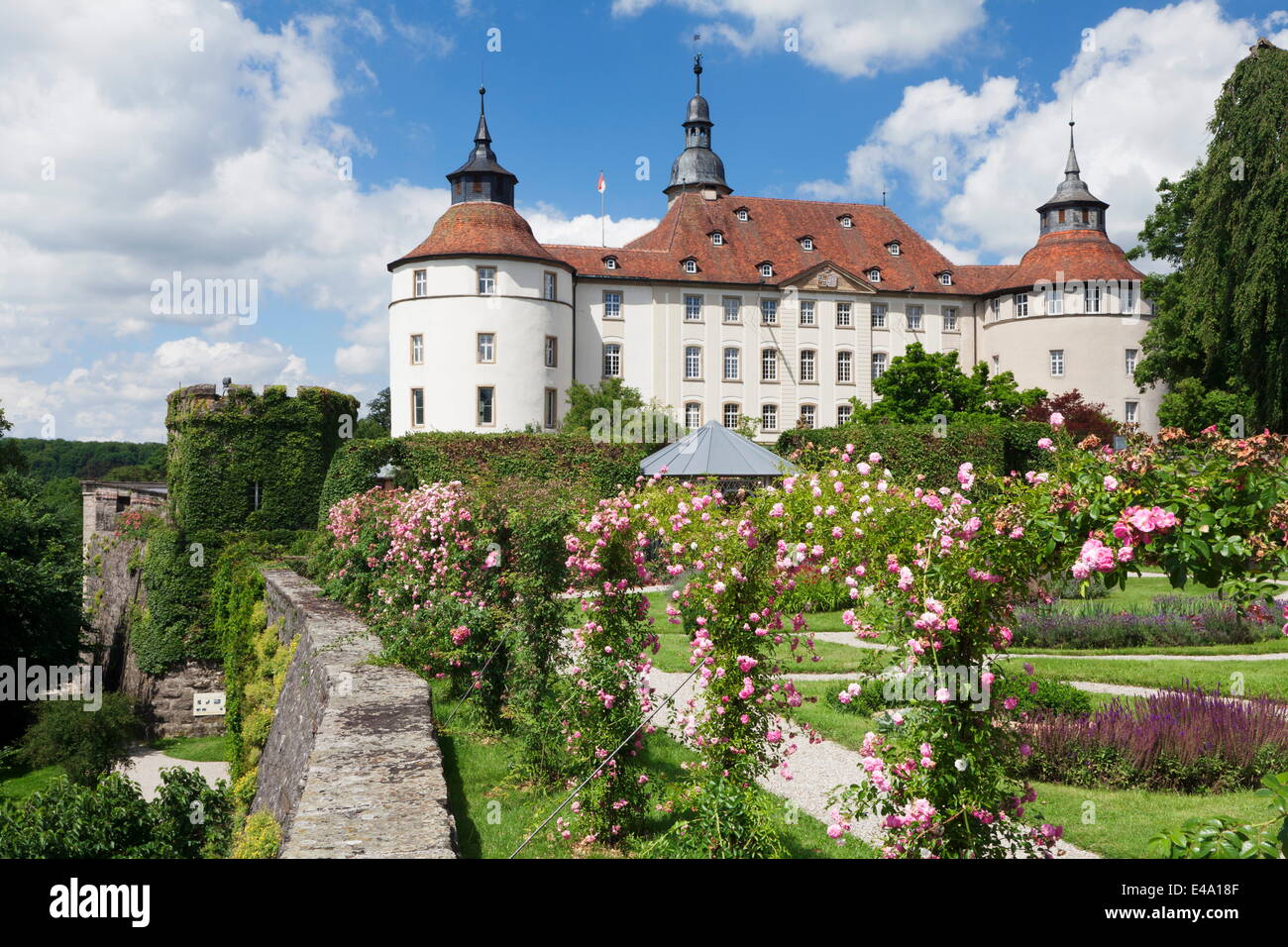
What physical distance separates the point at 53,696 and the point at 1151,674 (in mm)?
27971

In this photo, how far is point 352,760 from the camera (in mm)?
6305

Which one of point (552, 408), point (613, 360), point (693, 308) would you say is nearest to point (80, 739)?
point (552, 408)

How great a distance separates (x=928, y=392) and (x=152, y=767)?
98.7 ft

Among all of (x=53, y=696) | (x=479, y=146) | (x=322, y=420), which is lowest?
(x=53, y=696)

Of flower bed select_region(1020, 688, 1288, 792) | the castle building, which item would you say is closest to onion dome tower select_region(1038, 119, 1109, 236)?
the castle building

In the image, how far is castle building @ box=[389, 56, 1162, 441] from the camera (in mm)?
43844

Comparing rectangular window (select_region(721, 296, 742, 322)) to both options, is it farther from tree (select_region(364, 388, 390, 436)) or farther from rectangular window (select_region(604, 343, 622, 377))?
tree (select_region(364, 388, 390, 436))

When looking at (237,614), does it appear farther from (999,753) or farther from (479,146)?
(479,146)

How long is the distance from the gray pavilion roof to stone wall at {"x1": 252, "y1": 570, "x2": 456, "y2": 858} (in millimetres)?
10709

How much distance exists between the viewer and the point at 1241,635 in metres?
16.4

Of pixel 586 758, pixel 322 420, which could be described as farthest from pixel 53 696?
pixel 586 758

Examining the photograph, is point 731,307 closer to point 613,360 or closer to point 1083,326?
point 613,360

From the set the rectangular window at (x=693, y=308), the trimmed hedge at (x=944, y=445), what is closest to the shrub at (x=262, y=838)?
the trimmed hedge at (x=944, y=445)

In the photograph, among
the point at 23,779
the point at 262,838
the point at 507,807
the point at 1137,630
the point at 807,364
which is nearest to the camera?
the point at 262,838
